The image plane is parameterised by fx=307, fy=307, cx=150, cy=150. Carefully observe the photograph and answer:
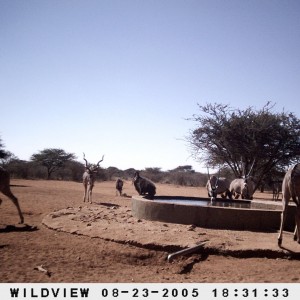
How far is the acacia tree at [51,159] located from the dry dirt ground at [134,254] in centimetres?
4493

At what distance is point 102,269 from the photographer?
5.13 metres

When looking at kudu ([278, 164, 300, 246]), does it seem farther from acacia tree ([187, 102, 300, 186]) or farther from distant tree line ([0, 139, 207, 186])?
distant tree line ([0, 139, 207, 186])

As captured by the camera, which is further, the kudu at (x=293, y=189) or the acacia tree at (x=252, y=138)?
the acacia tree at (x=252, y=138)

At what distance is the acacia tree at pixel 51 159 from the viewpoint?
169 feet

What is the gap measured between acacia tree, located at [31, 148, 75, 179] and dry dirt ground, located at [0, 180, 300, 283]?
44.9 metres

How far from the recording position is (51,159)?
51844 millimetres

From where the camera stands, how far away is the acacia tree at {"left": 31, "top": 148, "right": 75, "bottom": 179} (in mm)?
51594

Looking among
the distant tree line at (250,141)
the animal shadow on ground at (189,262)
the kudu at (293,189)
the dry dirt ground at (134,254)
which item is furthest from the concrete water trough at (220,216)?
the distant tree line at (250,141)

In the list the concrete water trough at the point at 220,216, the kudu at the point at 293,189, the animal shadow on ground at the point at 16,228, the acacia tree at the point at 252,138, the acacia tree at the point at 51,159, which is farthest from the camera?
the acacia tree at the point at 51,159

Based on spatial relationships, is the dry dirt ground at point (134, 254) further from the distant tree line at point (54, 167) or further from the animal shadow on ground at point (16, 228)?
the distant tree line at point (54, 167)

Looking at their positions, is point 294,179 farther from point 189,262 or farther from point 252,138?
point 252,138

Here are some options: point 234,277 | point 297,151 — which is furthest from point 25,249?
point 297,151
